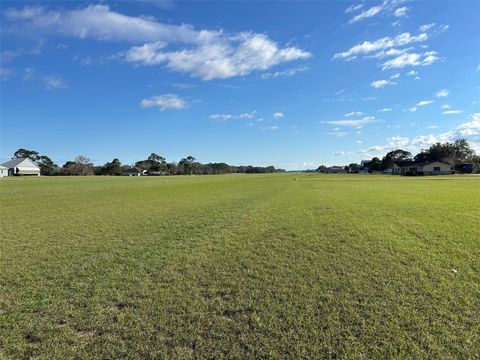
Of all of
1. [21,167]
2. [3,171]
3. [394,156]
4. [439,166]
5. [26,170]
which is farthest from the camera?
[394,156]

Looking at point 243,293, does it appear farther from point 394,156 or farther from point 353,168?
point 353,168

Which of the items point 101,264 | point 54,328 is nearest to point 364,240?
point 101,264

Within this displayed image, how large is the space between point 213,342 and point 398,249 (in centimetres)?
562

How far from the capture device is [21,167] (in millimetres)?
111625

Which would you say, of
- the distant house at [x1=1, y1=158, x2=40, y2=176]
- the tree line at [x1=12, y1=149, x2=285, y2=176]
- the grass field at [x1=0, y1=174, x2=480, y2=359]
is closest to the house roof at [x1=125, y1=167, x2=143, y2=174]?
the tree line at [x1=12, y1=149, x2=285, y2=176]

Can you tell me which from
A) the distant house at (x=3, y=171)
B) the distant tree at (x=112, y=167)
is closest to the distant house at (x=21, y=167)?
the distant house at (x=3, y=171)

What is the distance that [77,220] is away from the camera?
39.4 feet

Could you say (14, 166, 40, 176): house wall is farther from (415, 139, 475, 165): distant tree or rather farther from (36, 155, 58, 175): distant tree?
(415, 139, 475, 165): distant tree

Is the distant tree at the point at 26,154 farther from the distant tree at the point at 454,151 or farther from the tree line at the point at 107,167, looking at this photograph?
the distant tree at the point at 454,151

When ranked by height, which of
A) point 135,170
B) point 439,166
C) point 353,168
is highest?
point 135,170

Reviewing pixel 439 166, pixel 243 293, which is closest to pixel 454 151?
pixel 439 166

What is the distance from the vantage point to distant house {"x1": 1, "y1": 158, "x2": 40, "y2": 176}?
11012cm

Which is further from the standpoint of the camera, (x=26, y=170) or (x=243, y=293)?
(x=26, y=170)

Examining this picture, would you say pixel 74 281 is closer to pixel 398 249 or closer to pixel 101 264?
pixel 101 264
